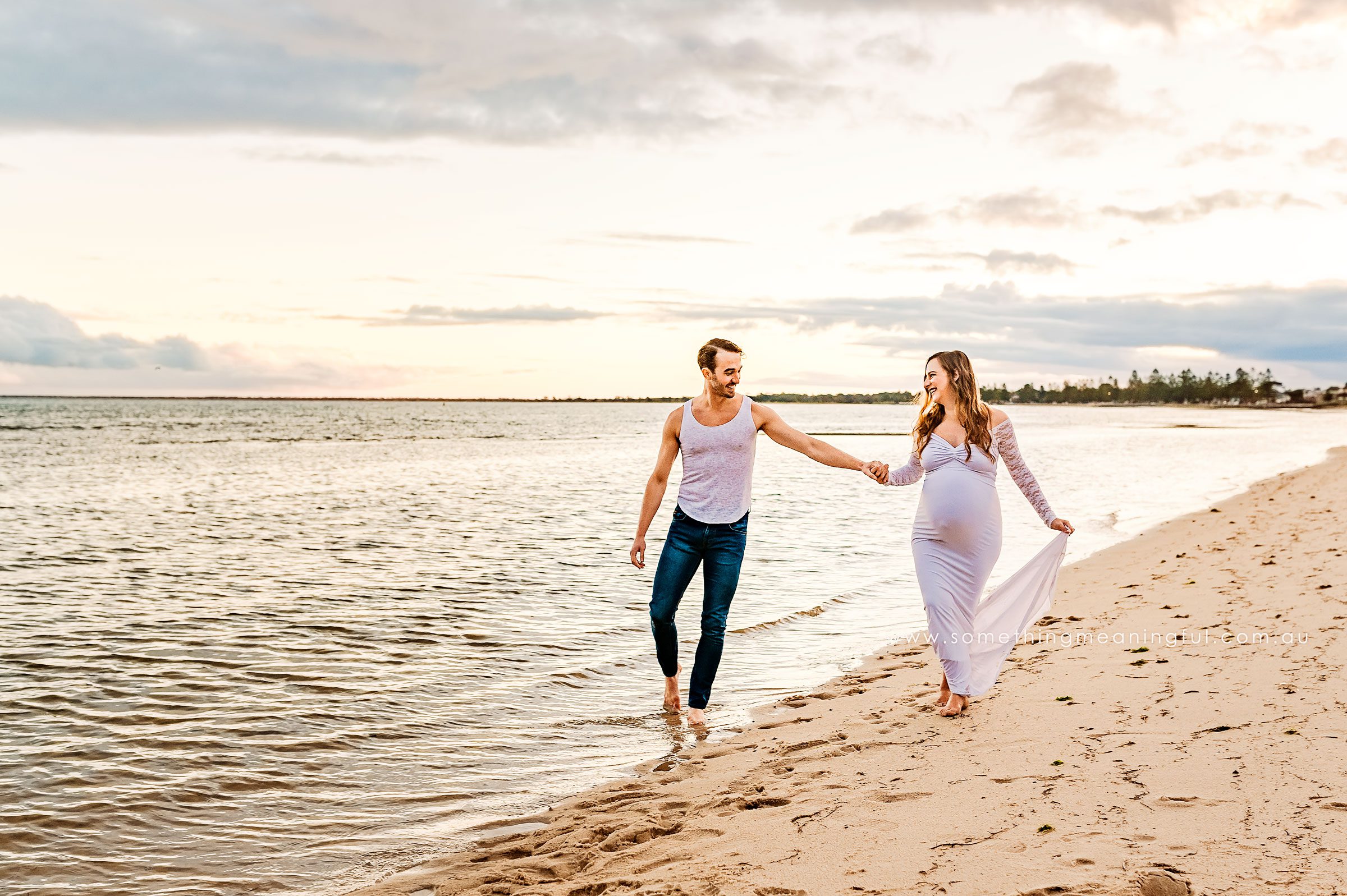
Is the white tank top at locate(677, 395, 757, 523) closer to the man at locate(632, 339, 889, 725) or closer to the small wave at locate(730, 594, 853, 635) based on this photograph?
the man at locate(632, 339, 889, 725)

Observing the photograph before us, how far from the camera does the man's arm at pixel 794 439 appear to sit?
614cm

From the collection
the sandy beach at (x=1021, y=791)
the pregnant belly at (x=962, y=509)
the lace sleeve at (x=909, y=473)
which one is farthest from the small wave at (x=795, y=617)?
the pregnant belly at (x=962, y=509)

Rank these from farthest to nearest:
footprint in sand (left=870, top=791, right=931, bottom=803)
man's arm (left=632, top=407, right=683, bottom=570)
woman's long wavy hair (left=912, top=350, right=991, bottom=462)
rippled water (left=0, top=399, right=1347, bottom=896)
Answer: man's arm (left=632, top=407, right=683, bottom=570) → woman's long wavy hair (left=912, top=350, right=991, bottom=462) → rippled water (left=0, top=399, right=1347, bottom=896) → footprint in sand (left=870, top=791, right=931, bottom=803)

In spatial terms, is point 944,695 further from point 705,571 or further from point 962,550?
point 705,571

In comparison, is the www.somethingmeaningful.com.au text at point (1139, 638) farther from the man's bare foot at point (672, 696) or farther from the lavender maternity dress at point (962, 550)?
the man's bare foot at point (672, 696)

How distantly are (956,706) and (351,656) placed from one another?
18.7 ft

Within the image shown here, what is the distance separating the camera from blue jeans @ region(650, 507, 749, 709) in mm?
6129

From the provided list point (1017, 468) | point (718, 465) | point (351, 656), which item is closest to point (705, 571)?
point (718, 465)

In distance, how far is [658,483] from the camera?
6254 mm

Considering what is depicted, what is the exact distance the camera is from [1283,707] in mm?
5008

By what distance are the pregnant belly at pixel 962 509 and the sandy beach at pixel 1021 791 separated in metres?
1.13

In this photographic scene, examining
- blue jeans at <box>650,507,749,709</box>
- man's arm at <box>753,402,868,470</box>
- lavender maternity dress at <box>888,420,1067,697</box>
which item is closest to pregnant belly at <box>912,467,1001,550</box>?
lavender maternity dress at <box>888,420,1067,697</box>

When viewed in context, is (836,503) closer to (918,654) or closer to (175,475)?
(918,654)

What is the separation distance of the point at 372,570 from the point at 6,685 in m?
6.00
